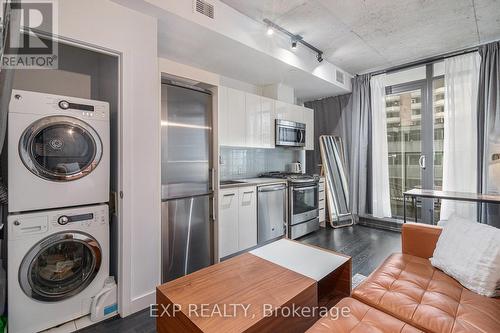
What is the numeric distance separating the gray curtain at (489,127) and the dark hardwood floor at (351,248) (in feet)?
4.13

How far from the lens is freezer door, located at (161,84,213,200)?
7.08 feet

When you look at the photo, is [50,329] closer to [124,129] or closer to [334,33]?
[124,129]

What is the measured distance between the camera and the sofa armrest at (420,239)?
1.85 metres

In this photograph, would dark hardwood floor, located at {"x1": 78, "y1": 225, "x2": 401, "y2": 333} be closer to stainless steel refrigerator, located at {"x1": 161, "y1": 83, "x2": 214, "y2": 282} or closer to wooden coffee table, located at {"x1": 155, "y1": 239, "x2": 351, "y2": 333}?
stainless steel refrigerator, located at {"x1": 161, "y1": 83, "x2": 214, "y2": 282}

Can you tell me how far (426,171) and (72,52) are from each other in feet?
16.4

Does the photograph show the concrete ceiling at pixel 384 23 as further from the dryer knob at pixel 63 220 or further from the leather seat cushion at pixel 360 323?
the leather seat cushion at pixel 360 323

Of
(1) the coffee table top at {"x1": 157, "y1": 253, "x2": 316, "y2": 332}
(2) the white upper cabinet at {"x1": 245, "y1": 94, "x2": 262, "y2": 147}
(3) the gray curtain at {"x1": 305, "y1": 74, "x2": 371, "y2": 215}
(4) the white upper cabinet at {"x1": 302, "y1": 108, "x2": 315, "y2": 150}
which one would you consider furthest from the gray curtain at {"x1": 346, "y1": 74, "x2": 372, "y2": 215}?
(1) the coffee table top at {"x1": 157, "y1": 253, "x2": 316, "y2": 332}

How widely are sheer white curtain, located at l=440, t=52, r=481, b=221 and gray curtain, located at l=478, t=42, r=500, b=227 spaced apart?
0.06m

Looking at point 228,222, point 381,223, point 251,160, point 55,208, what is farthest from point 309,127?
point 55,208

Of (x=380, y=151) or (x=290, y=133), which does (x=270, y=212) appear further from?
(x=380, y=151)

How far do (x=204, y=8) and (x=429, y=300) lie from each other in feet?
9.38

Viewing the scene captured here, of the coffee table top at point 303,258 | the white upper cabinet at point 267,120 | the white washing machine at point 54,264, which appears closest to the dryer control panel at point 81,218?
the white washing machine at point 54,264

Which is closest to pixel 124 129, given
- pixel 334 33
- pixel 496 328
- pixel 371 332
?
pixel 371 332

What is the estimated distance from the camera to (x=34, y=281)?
164 cm
